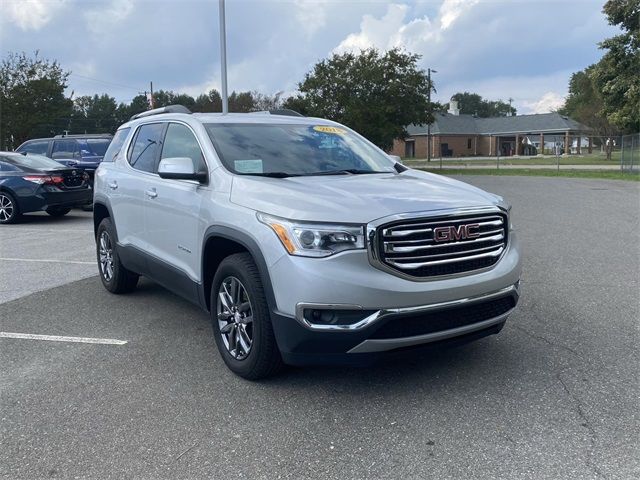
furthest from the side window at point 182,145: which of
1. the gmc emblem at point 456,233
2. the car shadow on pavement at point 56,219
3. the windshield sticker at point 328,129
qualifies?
the car shadow on pavement at point 56,219

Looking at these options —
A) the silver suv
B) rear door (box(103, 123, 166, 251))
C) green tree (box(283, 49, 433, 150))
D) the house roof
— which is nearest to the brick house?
the house roof

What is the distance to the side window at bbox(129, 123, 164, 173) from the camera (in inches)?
218

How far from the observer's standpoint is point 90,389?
4004 millimetres

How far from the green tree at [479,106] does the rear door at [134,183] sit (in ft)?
444

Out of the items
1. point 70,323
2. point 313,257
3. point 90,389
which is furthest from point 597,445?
point 70,323

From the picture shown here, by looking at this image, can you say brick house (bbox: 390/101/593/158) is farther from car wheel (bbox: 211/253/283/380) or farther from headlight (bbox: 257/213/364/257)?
headlight (bbox: 257/213/364/257)

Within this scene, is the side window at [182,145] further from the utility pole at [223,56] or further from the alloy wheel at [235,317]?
Answer: the utility pole at [223,56]

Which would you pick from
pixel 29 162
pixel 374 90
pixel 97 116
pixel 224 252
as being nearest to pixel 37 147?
pixel 29 162

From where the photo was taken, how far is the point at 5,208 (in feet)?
42.3

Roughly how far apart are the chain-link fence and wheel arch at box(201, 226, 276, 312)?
28.7 metres

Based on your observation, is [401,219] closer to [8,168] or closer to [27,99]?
[8,168]

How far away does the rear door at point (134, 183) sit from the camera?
551cm

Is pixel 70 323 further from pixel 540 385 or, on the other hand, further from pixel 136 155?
pixel 540 385

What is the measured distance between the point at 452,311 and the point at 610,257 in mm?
5542
